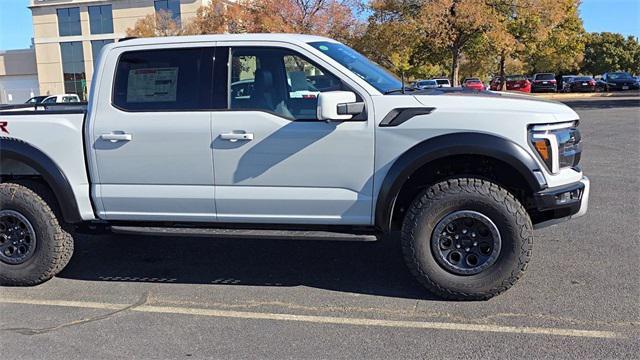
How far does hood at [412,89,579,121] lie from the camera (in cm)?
407

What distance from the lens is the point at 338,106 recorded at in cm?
408

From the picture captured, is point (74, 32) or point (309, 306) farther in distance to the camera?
point (74, 32)

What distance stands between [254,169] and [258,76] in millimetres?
743

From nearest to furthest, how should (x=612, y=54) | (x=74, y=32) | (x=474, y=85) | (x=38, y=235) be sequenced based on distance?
1. (x=38, y=235)
2. (x=474, y=85)
3. (x=74, y=32)
4. (x=612, y=54)

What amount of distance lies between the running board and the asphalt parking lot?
49 centimetres

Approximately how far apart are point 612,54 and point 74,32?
6106cm

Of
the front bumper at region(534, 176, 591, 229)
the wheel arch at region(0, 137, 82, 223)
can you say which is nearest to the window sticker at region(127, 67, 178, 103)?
the wheel arch at region(0, 137, 82, 223)

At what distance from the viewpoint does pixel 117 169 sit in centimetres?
458

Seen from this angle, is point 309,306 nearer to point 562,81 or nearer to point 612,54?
point 562,81

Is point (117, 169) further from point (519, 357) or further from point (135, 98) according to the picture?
point (519, 357)

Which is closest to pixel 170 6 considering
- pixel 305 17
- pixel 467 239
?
pixel 305 17

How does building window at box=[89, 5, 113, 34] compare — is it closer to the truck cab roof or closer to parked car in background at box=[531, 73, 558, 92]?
parked car in background at box=[531, 73, 558, 92]

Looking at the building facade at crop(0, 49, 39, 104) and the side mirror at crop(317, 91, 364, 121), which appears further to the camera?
the building facade at crop(0, 49, 39, 104)

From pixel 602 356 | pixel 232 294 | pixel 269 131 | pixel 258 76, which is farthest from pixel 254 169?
pixel 602 356
